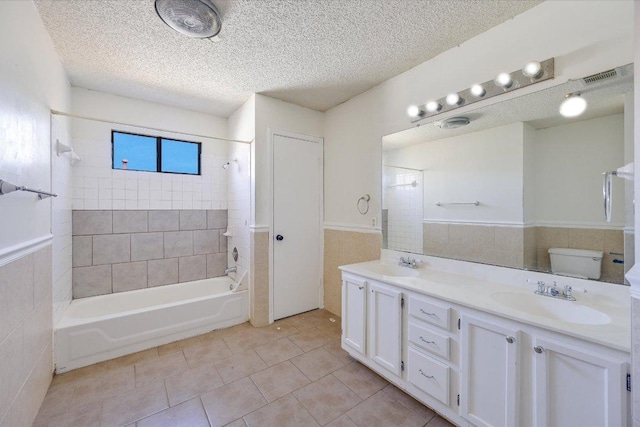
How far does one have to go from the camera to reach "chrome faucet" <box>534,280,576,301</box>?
1.39 meters

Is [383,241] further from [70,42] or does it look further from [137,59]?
[70,42]

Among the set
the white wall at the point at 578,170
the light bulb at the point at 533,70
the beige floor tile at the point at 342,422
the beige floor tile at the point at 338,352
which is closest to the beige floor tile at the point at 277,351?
the beige floor tile at the point at 338,352

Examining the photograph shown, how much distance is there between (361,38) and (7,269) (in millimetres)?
2468

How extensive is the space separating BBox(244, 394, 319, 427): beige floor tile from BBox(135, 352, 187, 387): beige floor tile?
0.85 metres

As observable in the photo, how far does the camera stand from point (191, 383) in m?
1.91

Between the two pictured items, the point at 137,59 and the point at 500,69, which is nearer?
the point at 500,69

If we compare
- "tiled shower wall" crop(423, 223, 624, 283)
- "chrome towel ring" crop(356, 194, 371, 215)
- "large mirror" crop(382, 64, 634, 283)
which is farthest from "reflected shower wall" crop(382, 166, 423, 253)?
"chrome towel ring" crop(356, 194, 371, 215)

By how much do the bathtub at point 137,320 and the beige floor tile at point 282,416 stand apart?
4.34 ft

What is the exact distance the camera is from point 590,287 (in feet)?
4.60

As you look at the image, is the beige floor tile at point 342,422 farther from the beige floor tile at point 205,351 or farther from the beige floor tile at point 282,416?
the beige floor tile at point 205,351

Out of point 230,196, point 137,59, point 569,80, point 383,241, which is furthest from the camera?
point 230,196

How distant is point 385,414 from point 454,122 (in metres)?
2.11

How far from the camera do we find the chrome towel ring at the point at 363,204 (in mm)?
2682

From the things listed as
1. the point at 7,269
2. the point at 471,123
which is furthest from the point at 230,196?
the point at 471,123
